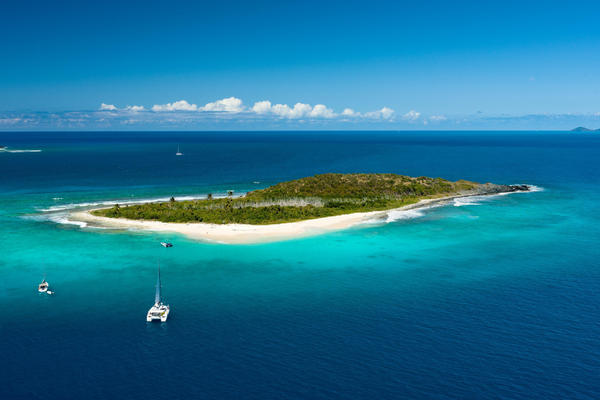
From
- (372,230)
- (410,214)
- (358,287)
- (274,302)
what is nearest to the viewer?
(274,302)

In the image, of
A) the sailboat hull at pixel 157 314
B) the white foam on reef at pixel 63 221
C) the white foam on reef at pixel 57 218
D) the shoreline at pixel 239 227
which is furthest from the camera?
the white foam on reef at pixel 57 218

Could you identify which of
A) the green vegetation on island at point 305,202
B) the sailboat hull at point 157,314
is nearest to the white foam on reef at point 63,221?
the green vegetation on island at point 305,202

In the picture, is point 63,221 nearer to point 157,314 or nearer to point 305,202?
point 305,202

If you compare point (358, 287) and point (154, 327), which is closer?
point (154, 327)

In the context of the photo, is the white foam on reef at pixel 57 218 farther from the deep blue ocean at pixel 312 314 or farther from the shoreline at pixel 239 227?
the deep blue ocean at pixel 312 314

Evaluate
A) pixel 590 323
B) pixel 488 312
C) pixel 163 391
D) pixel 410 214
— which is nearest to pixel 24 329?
pixel 163 391

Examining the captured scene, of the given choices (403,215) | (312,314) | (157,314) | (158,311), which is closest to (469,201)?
(403,215)

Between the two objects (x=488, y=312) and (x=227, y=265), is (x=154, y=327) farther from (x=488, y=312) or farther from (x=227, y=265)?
(x=488, y=312)
